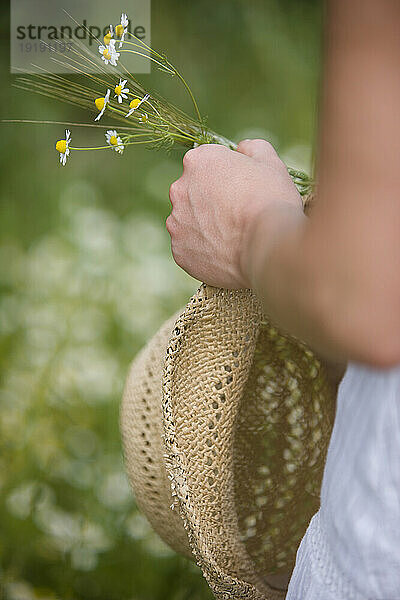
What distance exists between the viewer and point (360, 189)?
36 centimetres

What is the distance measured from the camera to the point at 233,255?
51cm

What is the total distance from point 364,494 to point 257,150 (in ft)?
0.91

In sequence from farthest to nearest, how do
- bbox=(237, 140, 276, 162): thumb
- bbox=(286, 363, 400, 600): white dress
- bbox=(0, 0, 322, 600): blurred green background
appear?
bbox=(0, 0, 322, 600): blurred green background
bbox=(237, 140, 276, 162): thumb
bbox=(286, 363, 400, 600): white dress

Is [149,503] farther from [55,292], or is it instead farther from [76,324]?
[55,292]

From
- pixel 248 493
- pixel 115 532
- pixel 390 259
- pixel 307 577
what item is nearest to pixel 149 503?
pixel 248 493

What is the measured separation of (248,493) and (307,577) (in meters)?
0.25

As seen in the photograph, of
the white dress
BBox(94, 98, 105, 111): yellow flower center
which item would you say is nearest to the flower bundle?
BBox(94, 98, 105, 111): yellow flower center

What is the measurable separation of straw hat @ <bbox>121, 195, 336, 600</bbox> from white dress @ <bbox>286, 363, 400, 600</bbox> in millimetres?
165

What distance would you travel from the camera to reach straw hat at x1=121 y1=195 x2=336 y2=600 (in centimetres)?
66
